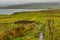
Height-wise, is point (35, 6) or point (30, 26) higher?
point (35, 6)

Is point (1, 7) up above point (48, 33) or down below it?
above

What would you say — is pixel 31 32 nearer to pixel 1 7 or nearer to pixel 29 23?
pixel 29 23

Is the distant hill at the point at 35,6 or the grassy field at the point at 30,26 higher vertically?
the distant hill at the point at 35,6

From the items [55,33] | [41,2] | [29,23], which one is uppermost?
[41,2]

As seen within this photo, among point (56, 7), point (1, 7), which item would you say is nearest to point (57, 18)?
point (56, 7)

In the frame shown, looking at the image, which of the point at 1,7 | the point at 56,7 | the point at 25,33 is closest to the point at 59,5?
the point at 56,7

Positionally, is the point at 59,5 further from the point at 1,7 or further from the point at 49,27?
the point at 1,7

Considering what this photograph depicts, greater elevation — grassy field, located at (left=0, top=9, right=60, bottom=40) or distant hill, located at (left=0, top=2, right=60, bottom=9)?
distant hill, located at (left=0, top=2, right=60, bottom=9)
